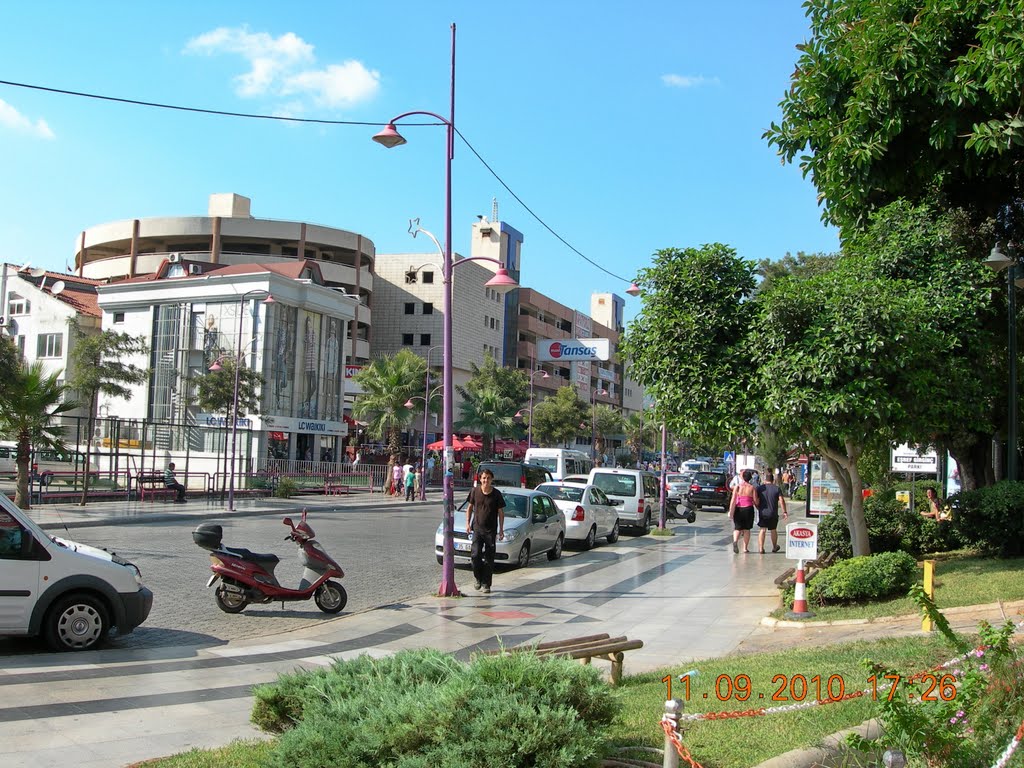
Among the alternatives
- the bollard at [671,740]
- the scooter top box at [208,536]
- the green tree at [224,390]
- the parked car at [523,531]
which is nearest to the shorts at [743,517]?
the parked car at [523,531]

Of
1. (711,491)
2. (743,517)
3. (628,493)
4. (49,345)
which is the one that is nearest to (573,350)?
(711,491)

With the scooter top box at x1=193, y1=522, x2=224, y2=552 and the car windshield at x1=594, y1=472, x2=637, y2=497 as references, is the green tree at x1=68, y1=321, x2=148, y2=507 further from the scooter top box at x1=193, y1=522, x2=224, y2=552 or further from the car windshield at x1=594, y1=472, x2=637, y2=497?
the scooter top box at x1=193, y1=522, x2=224, y2=552

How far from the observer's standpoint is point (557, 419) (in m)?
69.6

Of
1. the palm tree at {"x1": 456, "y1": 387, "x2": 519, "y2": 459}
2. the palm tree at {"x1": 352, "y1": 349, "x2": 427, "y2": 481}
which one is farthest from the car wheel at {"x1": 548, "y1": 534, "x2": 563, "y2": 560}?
the palm tree at {"x1": 456, "y1": 387, "x2": 519, "y2": 459}

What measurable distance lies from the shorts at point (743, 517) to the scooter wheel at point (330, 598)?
35.4 ft

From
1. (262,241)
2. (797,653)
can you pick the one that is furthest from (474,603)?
(262,241)

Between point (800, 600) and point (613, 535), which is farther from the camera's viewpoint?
point (613, 535)

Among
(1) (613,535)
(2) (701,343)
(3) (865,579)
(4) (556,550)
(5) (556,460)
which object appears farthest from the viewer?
(5) (556,460)

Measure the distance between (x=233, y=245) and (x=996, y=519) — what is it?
6126 centimetres

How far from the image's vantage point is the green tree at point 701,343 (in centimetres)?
1234

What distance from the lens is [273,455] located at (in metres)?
50.2

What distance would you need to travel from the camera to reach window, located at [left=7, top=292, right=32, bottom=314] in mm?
56375

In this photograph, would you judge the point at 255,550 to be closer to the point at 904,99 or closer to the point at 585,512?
→ the point at 585,512

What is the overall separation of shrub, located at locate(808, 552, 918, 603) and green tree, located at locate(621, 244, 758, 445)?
7.36 feet
